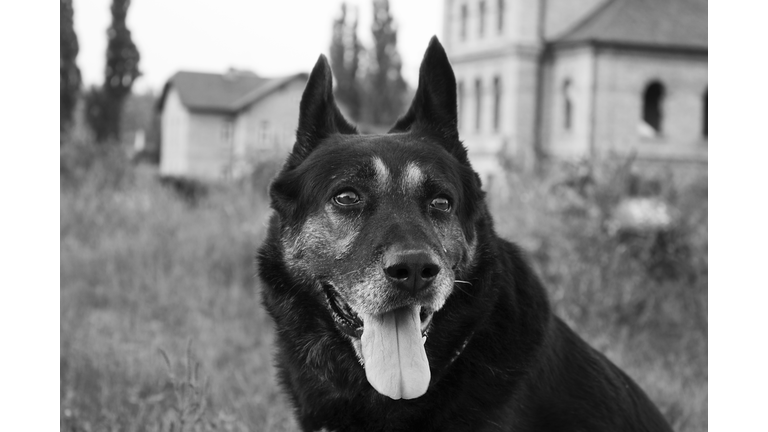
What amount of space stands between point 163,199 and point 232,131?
48393mm

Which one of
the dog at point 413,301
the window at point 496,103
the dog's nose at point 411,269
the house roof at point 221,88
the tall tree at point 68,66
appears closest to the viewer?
the dog's nose at point 411,269

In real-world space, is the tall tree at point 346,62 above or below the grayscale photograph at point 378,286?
above

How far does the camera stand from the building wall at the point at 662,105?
39125 mm

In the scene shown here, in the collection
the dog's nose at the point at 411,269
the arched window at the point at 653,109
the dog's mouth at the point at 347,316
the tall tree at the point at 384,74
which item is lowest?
the dog's mouth at the point at 347,316

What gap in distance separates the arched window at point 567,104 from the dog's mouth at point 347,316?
39705mm

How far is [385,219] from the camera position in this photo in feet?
10.8

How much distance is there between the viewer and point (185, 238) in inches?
474

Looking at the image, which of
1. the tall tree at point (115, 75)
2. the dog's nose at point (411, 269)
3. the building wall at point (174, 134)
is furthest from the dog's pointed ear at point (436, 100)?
the building wall at point (174, 134)

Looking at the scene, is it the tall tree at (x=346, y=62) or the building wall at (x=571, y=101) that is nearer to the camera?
the building wall at (x=571, y=101)

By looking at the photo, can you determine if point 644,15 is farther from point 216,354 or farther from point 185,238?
point 216,354

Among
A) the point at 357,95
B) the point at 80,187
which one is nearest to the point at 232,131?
the point at 357,95

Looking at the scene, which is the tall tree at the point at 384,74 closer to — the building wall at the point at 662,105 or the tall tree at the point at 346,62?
the tall tree at the point at 346,62

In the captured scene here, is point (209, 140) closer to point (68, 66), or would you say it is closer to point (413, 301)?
point (68, 66)

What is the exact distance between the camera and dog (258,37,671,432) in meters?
3.15
